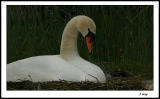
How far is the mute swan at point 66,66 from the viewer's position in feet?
25.0

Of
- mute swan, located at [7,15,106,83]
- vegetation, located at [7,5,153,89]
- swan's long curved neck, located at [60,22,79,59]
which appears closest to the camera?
mute swan, located at [7,15,106,83]

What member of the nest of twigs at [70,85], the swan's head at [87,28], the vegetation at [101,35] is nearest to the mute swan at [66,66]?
the swan's head at [87,28]

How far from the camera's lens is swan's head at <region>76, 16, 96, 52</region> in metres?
8.02

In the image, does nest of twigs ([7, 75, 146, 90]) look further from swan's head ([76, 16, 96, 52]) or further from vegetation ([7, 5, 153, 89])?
vegetation ([7, 5, 153, 89])

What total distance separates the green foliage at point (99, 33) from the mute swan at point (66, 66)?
1.16 meters

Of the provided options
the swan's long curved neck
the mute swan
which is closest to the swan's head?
the mute swan

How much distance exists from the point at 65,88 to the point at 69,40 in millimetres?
1259

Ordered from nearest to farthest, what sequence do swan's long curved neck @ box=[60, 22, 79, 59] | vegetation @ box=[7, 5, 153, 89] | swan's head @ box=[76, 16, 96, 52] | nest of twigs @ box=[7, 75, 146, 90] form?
1. nest of twigs @ box=[7, 75, 146, 90]
2. swan's head @ box=[76, 16, 96, 52]
3. swan's long curved neck @ box=[60, 22, 79, 59]
4. vegetation @ box=[7, 5, 153, 89]

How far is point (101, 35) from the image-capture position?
9.44 metres

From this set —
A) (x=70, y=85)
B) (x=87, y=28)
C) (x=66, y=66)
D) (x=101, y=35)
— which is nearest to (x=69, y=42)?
(x=87, y=28)

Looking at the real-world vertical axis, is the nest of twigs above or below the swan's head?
below

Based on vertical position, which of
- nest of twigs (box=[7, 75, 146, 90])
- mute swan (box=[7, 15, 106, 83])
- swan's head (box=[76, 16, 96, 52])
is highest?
swan's head (box=[76, 16, 96, 52])

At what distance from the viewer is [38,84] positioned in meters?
7.43

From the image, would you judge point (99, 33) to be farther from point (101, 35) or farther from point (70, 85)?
point (70, 85)
